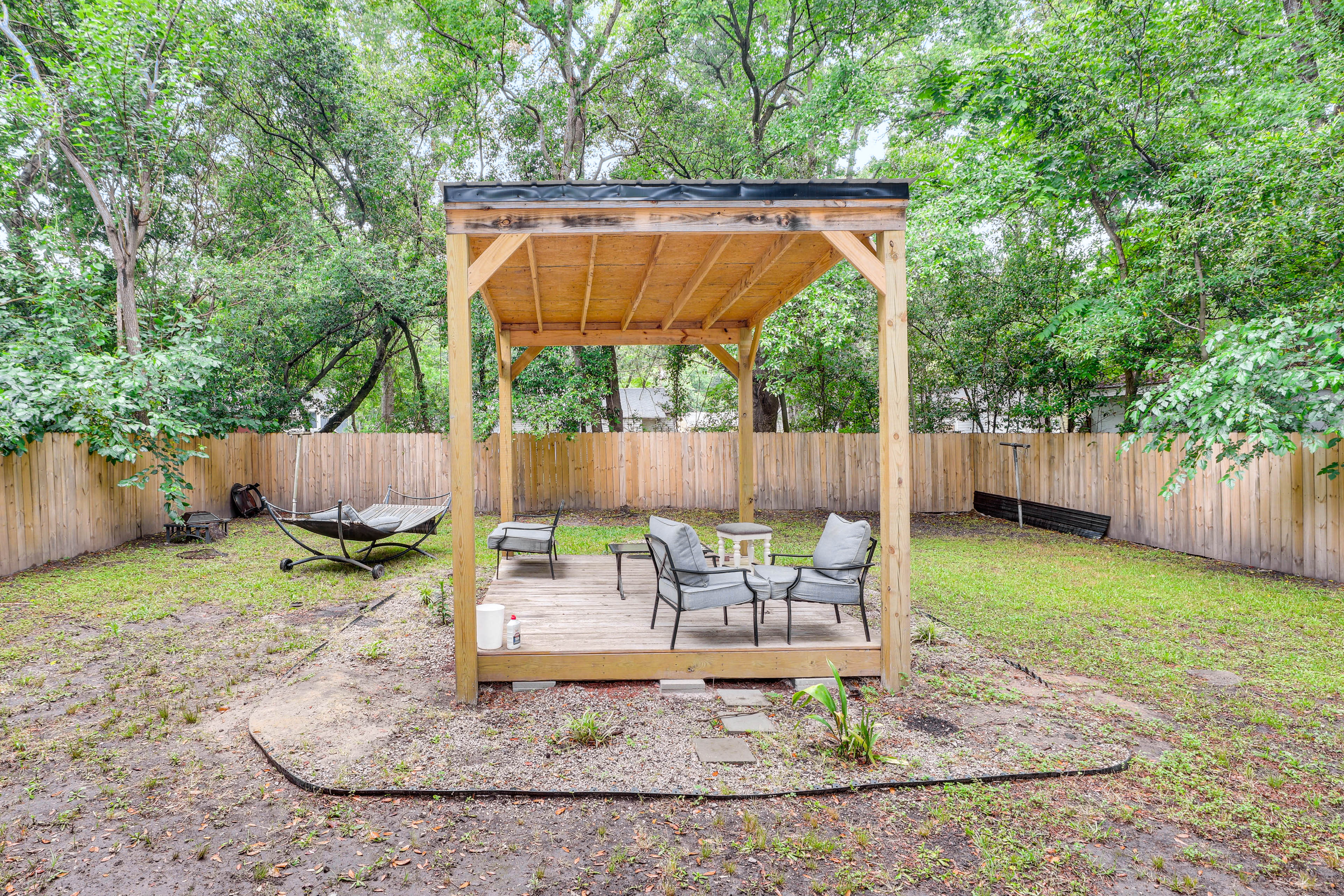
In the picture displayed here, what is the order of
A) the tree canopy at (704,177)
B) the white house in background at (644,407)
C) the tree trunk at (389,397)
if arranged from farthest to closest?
1. the white house in background at (644,407)
2. the tree trunk at (389,397)
3. the tree canopy at (704,177)

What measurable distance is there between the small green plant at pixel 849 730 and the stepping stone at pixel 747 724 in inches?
9.9

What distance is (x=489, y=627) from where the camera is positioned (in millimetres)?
3922

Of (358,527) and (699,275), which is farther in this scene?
(358,527)

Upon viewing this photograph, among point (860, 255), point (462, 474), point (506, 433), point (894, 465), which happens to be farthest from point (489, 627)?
point (506, 433)

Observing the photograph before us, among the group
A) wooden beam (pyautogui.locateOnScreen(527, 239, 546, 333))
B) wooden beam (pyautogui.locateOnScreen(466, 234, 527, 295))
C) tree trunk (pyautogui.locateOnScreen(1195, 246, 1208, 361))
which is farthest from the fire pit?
tree trunk (pyautogui.locateOnScreen(1195, 246, 1208, 361))

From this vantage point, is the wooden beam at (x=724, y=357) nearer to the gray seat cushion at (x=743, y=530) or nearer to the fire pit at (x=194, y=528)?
the gray seat cushion at (x=743, y=530)

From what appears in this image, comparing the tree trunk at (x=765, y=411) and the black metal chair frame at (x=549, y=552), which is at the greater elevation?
the tree trunk at (x=765, y=411)

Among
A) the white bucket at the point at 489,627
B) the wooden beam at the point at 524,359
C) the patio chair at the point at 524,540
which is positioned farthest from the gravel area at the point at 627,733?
the wooden beam at the point at 524,359

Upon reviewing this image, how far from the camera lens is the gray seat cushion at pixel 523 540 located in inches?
246

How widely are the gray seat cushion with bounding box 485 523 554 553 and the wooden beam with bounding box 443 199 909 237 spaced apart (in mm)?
3285

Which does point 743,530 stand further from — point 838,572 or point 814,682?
point 814,682

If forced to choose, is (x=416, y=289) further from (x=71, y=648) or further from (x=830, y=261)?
(x=830, y=261)

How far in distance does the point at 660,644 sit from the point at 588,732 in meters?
0.93

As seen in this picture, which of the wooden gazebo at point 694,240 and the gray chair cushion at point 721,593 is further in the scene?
the gray chair cushion at point 721,593
